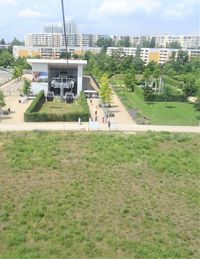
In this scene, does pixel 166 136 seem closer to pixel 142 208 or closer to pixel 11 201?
pixel 142 208

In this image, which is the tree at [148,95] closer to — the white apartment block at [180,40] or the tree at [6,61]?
the tree at [6,61]

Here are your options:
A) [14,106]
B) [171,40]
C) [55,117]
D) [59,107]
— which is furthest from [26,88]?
[171,40]

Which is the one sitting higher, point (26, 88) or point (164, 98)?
point (26, 88)

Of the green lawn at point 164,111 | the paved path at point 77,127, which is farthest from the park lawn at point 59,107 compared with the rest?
the green lawn at point 164,111

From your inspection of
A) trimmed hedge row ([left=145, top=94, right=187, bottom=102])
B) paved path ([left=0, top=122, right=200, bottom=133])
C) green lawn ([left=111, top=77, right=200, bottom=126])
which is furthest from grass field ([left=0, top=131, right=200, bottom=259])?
trimmed hedge row ([left=145, top=94, right=187, bottom=102])

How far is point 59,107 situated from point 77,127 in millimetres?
7325

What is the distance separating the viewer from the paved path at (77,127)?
21.3 m

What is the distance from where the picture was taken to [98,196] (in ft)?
40.0

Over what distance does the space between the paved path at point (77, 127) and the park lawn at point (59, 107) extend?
13.9ft

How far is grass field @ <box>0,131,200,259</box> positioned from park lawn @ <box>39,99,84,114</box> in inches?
307

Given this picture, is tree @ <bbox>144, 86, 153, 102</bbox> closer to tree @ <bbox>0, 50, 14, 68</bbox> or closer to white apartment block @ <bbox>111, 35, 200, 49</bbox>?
tree @ <bbox>0, 50, 14, 68</bbox>

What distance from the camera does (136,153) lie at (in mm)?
17016

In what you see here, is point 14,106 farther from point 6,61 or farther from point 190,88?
point 6,61

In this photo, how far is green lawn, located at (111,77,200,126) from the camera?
2506 centimetres
